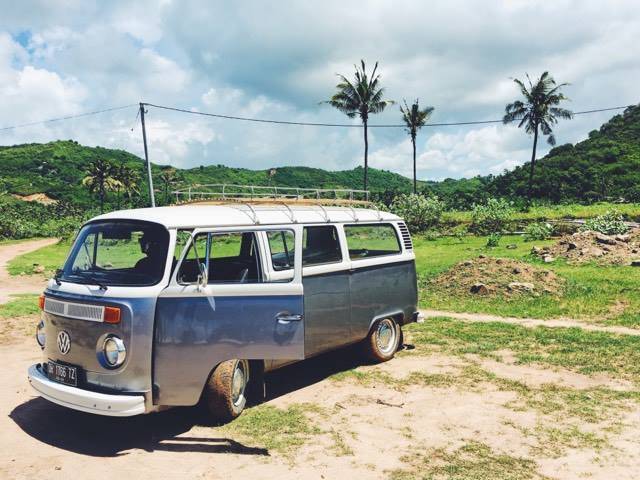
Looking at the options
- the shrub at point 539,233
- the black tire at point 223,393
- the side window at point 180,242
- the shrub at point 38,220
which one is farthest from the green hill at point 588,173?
the side window at point 180,242

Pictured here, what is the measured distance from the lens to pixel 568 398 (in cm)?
665

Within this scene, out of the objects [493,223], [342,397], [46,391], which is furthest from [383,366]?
[493,223]

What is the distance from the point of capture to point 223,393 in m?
5.69

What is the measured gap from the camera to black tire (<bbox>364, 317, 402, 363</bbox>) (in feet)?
26.5

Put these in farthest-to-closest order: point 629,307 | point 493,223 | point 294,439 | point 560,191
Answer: point 560,191
point 493,223
point 629,307
point 294,439

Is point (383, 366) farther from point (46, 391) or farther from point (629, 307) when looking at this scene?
point (629, 307)

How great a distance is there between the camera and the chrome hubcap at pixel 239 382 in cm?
598

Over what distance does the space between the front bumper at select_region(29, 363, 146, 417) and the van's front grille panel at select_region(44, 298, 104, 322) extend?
75 centimetres

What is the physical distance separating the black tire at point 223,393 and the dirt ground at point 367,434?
16 cm

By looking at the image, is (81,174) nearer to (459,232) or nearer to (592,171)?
(459,232)

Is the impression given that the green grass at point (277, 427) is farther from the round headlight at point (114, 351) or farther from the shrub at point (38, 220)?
the shrub at point (38, 220)

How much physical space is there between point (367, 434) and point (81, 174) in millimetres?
111816

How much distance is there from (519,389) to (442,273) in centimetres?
978

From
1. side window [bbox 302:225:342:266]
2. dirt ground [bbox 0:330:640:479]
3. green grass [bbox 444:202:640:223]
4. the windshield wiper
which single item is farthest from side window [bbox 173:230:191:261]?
green grass [bbox 444:202:640:223]
